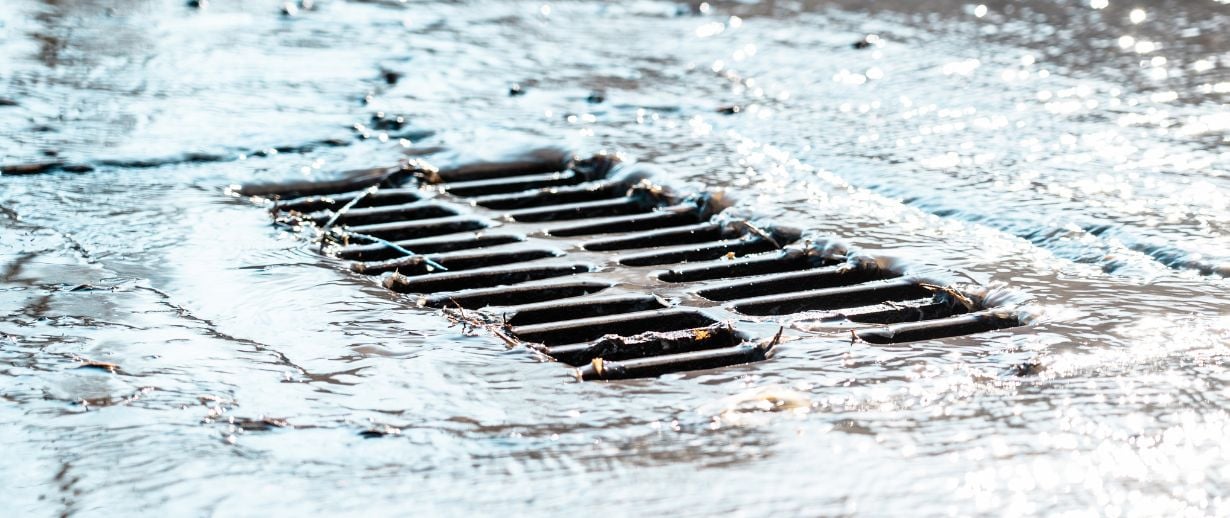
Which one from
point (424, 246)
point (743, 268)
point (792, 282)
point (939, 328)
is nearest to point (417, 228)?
point (424, 246)

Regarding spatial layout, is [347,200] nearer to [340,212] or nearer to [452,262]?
[340,212]

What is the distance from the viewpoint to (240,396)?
189cm

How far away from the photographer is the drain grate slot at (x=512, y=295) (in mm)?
2371

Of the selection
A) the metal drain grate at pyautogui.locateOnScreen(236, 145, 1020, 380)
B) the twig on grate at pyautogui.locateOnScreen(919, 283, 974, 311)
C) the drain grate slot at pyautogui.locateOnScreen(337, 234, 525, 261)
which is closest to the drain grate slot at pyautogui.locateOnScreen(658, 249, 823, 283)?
the metal drain grate at pyautogui.locateOnScreen(236, 145, 1020, 380)

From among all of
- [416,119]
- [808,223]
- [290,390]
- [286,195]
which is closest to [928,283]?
[808,223]

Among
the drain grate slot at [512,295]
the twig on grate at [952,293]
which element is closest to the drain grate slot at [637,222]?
the drain grate slot at [512,295]

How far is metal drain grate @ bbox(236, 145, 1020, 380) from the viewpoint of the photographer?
2160 millimetres

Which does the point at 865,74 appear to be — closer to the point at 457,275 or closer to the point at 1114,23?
the point at 1114,23

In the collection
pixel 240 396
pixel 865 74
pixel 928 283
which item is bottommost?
pixel 240 396

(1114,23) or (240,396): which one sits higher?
(1114,23)

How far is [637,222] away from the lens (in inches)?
114

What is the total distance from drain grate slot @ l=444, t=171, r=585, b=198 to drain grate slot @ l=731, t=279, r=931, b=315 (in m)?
0.97

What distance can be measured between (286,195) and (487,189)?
452 mm

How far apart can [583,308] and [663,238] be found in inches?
19.1
